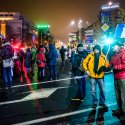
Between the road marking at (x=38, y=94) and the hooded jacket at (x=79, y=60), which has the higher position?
the hooded jacket at (x=79, y=60)

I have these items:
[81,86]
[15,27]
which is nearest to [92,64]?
[81,86]

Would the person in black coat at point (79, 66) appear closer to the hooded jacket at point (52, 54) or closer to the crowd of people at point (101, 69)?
the crowd of people at point (101, 69)

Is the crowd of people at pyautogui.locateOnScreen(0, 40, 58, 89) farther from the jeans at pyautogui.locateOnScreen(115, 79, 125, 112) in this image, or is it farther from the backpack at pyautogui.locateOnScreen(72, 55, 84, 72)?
the jeans at pyautogui.locateOnScreen(115, 79, 125, 112)

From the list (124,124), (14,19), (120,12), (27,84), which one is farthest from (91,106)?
(120,12)

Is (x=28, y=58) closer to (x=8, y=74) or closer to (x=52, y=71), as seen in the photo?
(x=52, y=71)

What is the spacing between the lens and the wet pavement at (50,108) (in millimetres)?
8422

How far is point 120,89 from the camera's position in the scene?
869cm

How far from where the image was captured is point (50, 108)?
995 cm

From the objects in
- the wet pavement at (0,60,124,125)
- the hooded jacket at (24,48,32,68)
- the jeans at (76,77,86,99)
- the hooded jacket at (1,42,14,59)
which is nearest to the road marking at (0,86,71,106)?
the wet pavement at (0,60,124,125)

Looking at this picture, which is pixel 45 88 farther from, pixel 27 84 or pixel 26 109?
pixel 26 109

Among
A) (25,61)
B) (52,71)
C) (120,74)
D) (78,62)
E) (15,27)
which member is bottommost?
(52,71)

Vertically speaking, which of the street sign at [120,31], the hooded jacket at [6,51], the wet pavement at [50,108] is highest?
the street sign at [120,31]

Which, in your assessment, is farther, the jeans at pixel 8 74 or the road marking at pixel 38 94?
the jeans at pixel 8 74

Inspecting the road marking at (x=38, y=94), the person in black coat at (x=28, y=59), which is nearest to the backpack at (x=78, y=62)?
the road marking at (x=38, y=94)
